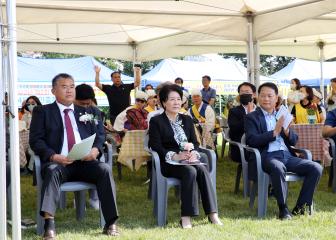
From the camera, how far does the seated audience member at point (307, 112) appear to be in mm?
7188

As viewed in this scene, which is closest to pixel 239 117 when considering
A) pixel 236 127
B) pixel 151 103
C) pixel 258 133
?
pixel 236 127

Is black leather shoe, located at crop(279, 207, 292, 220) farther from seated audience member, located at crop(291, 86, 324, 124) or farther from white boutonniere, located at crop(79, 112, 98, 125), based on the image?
seated audience member, located at crop(291, 86, 324, 124)

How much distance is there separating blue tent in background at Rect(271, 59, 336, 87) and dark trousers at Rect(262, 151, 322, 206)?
14631 millimetres

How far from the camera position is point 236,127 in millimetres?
6172

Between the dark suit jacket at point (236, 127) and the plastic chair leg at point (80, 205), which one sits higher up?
the dark suit jacket at point (236, 127)

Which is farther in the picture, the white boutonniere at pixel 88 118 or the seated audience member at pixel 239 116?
the seated audience member at pixel 239 116

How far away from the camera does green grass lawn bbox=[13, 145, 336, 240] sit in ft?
13.9

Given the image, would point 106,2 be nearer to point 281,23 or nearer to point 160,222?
point 281,23

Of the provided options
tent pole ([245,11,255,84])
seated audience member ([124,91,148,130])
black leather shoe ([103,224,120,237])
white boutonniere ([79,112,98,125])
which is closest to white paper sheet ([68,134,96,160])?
white boutonniere ([79,112,98,125])

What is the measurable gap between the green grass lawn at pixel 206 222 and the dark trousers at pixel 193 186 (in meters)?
0.16

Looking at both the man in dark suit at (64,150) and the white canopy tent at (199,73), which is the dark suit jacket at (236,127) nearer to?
the man in dark suit at (64,150)

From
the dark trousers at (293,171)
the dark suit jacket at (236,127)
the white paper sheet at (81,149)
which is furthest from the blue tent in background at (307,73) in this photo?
the white paper sheet at (81,149)

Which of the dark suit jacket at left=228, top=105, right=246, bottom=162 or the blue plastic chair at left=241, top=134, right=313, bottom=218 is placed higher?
the dark suit jacket at left=228, top=105, right=246, bottom=162

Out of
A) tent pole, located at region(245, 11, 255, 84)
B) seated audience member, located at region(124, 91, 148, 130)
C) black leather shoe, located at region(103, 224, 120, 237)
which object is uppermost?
tent pole, located at region(245, 11, 255, 84)
